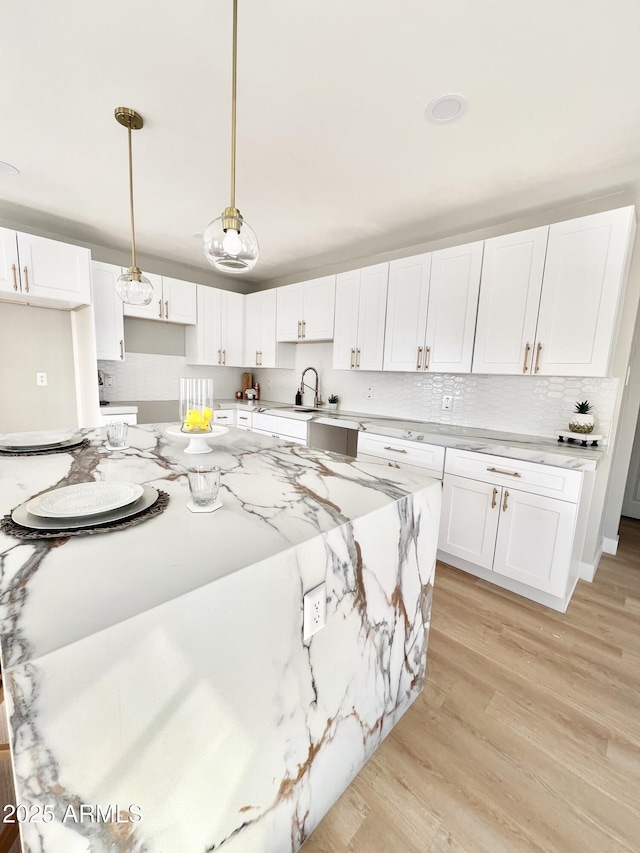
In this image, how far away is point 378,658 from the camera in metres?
1.23

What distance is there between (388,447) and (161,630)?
2461 mm

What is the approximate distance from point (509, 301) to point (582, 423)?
0.96 m

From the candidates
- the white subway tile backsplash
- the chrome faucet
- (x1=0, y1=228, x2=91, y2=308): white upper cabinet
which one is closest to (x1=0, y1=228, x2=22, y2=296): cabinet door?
(x1=0, y1=228, x2=91, y2=308): white upper cabinet

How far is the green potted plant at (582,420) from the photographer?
7.77ft

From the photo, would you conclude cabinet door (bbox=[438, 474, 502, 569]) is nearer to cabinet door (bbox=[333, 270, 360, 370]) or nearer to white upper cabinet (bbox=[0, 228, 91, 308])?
cabinet door (bbox=[333, 270, 360, 370])

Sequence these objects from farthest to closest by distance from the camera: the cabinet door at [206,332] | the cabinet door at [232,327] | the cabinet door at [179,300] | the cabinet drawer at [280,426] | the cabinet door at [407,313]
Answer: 1. the cabinet door at [232,327]
2. the cabinet door at [206,332]
3. the cabinet door at [179,300]
4. the cabinet drawer at [280,426]
5. the cabinet door at [407,313]

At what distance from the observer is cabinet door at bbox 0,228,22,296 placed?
109 inches

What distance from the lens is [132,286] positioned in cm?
199

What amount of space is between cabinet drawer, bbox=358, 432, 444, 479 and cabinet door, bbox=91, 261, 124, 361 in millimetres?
2538

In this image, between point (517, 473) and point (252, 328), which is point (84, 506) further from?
point (252, 328)

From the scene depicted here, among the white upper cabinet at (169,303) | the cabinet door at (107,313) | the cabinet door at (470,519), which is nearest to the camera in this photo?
the cabinet door at (470,519)

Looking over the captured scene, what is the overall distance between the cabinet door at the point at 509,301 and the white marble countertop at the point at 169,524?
5.24 ft

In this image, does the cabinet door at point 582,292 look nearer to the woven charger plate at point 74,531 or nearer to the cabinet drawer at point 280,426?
the cabinet drawer at point 280,426

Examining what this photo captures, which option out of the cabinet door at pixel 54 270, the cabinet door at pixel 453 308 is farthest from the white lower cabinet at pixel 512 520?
the cabinet door at pixel 54 270
